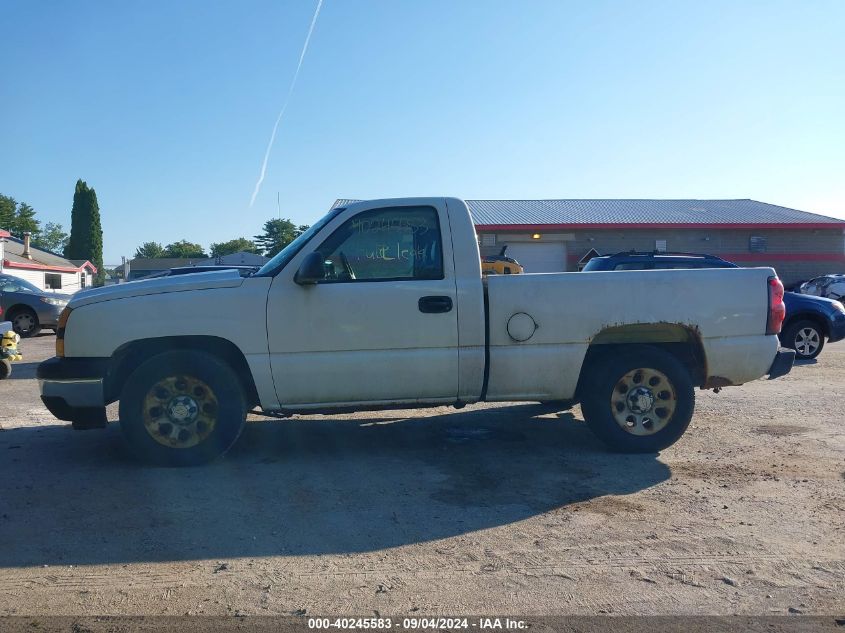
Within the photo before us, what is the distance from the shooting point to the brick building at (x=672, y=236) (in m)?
34.9

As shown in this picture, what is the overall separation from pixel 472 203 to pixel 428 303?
118 feet

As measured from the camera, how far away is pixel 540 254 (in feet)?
115

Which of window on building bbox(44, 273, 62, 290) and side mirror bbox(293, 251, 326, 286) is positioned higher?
window on building bbox(44, 273, 62, 290)

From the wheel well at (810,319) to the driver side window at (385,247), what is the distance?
30.5 ft

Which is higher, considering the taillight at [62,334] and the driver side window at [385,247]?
the driver side window at [385,247]

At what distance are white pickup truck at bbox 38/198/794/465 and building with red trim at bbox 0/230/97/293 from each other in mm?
32839

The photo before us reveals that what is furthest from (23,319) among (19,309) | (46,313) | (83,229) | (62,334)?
(83,229)

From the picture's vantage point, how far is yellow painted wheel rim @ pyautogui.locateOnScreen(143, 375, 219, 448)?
225 inches

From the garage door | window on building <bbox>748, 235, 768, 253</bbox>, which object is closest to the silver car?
the garage door

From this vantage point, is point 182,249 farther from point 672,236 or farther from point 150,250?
point 672,236

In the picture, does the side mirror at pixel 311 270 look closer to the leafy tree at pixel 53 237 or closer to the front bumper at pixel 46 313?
the front bumper at pixel 46 313

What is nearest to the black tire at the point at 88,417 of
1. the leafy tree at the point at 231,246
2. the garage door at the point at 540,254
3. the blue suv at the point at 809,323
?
the blue suv at the point at 809,323

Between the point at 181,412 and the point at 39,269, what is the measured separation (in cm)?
4084

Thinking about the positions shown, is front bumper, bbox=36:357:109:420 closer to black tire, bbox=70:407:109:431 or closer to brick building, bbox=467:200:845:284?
black tire, bbox=70:407:109:431
